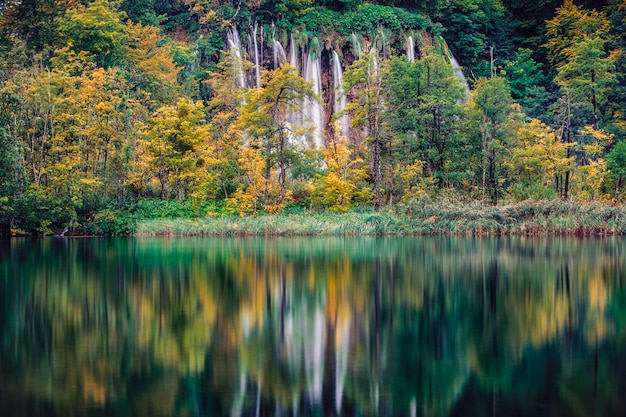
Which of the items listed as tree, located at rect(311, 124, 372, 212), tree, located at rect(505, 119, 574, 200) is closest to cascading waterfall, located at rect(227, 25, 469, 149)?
tree, located at rect(311, 124, 372, 212)

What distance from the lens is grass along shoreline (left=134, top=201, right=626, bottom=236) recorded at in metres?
31.4

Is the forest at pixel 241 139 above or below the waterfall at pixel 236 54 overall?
below

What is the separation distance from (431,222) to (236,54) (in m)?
22.7

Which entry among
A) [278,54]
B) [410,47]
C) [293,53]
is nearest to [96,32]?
[278,54]

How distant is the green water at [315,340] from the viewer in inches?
250

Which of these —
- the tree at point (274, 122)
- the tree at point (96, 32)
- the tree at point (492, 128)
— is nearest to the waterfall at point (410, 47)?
the tree at point (492, 128)

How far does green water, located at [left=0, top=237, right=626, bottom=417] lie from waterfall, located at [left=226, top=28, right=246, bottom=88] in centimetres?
2908

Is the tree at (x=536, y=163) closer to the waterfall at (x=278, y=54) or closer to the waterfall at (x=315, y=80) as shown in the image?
the waterfall at (x=315, y=80)

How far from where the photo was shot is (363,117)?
3759 centimetres

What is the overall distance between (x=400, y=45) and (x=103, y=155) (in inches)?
948

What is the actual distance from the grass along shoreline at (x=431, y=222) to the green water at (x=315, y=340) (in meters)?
13.7

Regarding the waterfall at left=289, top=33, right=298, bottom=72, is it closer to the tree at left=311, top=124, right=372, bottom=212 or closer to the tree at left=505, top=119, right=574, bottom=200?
the tree at left=311, top=124, right=372, bottom=212

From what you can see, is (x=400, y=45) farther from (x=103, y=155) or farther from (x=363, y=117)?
(x=103, y=155)

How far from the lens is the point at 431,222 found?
32.6 meters
